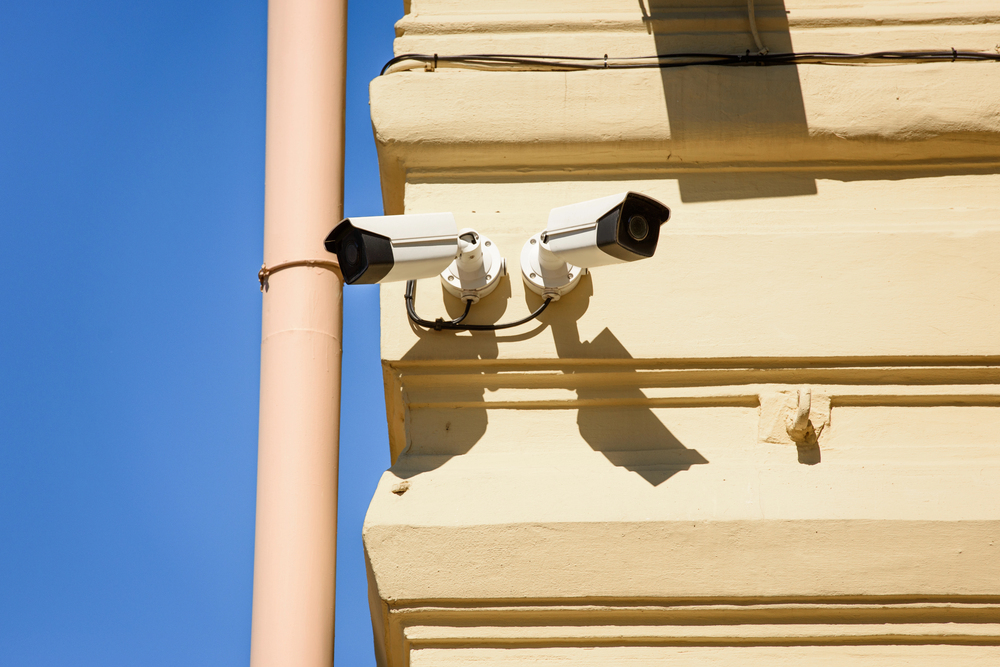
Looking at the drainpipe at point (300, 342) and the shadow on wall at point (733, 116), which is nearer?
the drainpipe at point (300, 342)

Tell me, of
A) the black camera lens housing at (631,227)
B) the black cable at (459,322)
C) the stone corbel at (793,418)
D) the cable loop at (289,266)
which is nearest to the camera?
the black camera lens housing at (631,227)

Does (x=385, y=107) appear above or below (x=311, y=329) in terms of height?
above

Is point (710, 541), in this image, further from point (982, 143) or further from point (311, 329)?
point (982, 143)

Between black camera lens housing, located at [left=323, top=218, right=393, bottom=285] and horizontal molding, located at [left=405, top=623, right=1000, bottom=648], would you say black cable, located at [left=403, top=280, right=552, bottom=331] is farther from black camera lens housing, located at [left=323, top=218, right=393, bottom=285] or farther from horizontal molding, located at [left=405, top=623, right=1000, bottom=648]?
horizontal molding, located at [left=405, top=623, right=1000, bottom=648]

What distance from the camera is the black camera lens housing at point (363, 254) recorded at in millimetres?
2436

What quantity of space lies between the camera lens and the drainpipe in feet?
3.30

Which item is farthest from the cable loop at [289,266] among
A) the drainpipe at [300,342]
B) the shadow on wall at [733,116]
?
the shadow on wall at [733,116]

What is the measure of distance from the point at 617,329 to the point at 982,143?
1.30m

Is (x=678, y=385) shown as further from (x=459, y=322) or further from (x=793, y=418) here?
(x=459, y=322)

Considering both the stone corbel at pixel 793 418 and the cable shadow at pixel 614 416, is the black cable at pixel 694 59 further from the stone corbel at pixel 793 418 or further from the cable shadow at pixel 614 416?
the stone corbel at pixel 793 418

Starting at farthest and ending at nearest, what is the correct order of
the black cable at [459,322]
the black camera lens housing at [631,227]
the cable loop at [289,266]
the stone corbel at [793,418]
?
the cable loop at [289,266], the black cable at [459,322], the stone corbel at [793,418], the black camera lens housing at [631,227]

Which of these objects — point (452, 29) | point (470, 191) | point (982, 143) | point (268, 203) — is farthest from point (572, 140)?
point (982, 143)

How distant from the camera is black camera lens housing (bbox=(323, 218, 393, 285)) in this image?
2436 mm

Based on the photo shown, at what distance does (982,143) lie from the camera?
2934 millimetres
